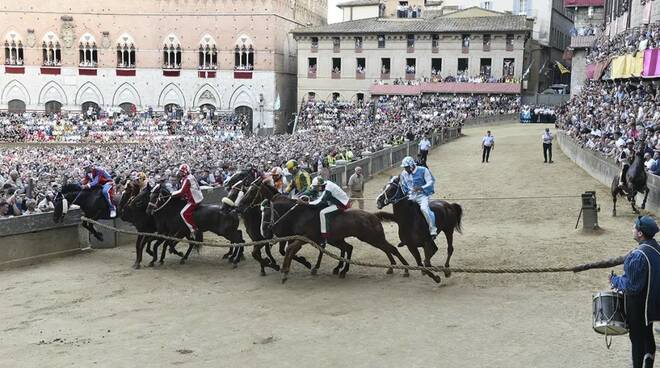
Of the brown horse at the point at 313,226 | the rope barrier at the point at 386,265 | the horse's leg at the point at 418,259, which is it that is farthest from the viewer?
the brown horse at the point at 313,226

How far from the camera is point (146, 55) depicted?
6212 centimetres

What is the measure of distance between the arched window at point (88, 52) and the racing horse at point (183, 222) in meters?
52.3

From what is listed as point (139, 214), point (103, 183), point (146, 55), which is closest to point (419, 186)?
point (139, 214)

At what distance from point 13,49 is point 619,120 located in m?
53.9

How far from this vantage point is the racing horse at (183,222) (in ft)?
47.0

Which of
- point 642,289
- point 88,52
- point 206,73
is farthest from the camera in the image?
point 88,52

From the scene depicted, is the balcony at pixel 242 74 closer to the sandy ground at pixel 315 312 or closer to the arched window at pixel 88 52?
the arched window at pixel 88 52

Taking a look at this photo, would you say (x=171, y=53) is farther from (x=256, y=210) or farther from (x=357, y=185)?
(x=256, y=210)

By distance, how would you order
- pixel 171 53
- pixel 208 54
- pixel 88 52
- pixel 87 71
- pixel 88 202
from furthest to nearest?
pixel 87 71 < pixel 88 52 < pixel 171 53 < pixel 208 54 < pixel 88 202

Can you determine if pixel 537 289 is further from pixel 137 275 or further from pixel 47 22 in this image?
pixel 47 22

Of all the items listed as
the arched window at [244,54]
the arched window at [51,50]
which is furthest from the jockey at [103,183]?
the arched window at [51,50]

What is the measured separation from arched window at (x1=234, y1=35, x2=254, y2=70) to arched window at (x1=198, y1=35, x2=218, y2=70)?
1.96m

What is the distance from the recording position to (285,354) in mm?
8992

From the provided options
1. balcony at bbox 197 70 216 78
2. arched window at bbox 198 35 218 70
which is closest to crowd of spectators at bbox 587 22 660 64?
arched window at bbox 198 35 218 70
